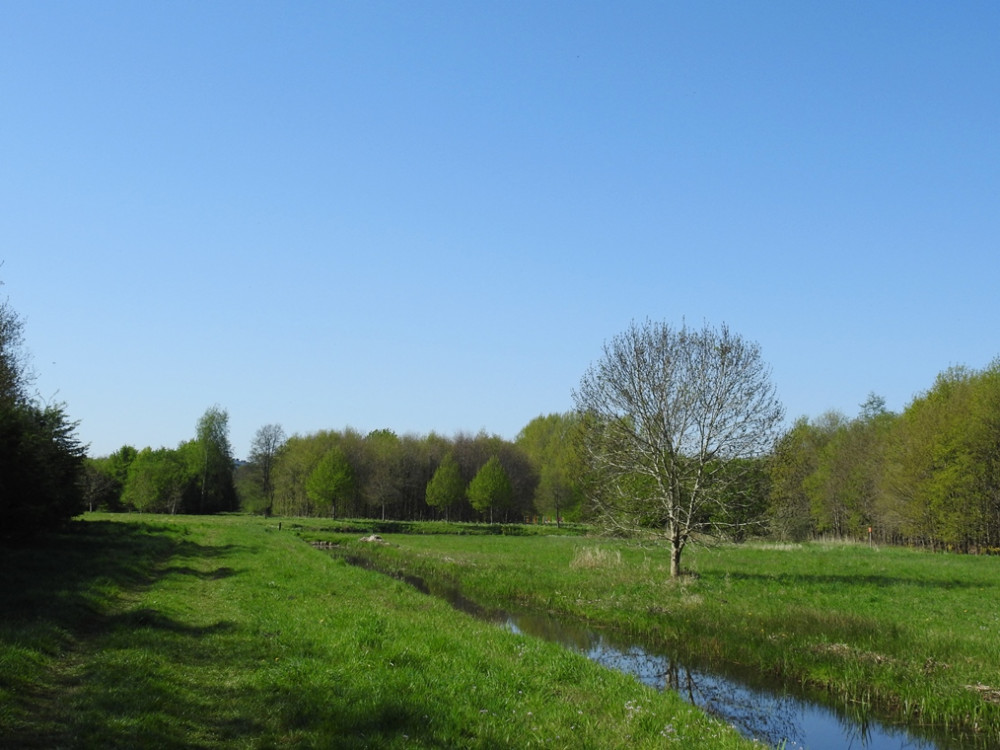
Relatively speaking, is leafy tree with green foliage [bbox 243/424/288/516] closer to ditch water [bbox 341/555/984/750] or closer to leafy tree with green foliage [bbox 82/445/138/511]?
leafy tree with green foliage [bbox 82/445/138/511]

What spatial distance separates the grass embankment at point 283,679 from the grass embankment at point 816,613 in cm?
553

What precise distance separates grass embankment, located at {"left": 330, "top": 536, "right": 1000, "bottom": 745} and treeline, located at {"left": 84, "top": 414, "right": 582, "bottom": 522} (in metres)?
53.9

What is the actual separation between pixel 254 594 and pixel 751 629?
1494 cm

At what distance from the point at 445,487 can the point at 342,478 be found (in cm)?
1665

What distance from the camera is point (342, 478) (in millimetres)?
92750

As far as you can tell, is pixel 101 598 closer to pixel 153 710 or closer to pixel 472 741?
pixel 153 710

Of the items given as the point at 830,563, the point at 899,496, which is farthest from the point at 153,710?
the point at 899,496

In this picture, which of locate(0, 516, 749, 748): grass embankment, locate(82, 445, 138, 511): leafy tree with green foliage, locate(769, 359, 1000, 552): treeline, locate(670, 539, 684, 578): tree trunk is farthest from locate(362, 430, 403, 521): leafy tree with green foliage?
locate(0, 516, 749, 748): grass embankment

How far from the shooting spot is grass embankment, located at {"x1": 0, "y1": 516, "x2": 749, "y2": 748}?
891 cm

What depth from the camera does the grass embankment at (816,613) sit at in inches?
579

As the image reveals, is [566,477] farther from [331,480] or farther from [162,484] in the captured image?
[162,484]

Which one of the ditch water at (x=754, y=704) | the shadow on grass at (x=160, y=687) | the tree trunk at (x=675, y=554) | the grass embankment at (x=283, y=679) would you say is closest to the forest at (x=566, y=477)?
the tree trunk at (x=675, y=554)

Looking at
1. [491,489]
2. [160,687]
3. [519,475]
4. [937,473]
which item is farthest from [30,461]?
[519,475]

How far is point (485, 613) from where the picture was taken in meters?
25.0
